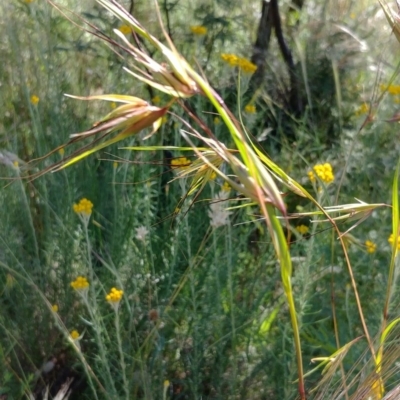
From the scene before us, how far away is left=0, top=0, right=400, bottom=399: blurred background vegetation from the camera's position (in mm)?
1615

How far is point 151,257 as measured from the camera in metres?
1.73

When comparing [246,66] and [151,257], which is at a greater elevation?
[246,66]

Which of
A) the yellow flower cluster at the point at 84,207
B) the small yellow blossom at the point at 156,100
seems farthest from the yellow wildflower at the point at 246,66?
the yellow flower cluster at the point at 84,207

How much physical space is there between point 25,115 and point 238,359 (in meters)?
1.22

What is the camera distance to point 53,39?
2.40 metres

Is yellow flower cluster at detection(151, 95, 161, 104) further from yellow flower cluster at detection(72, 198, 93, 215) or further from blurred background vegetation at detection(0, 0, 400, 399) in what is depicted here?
yellow flower cluster at detection(72, 198, 93, 215)

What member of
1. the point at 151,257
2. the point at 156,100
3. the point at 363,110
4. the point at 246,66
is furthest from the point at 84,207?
the point at 363,110

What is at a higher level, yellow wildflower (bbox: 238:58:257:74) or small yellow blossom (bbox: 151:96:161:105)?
yellow wildflower (bbox: 238:58:257:74)

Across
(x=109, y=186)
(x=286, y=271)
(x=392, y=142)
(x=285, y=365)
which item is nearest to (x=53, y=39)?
(x=109, y=186)

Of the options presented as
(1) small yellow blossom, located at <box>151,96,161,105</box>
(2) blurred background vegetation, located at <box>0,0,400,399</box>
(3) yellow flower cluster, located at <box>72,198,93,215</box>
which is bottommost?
(2) blurred background vegetation, located at <box>0,0,400,399</box>

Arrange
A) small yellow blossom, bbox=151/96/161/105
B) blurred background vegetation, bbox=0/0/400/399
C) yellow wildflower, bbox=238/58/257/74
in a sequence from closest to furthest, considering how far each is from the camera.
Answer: blurred background vegetation, bbox=0/0/400/399 → yellow wildflower, bbox=238/58/257/74 → small yellow blossom, bbox=151/96/161/105

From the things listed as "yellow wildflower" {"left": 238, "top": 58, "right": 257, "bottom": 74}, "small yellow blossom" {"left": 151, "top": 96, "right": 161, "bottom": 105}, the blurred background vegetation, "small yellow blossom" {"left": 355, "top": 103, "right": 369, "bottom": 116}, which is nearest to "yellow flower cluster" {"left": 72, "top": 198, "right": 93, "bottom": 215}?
the blurred background vegetation

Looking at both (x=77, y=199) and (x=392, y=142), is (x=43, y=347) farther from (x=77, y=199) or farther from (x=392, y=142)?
(x=392, y=142)

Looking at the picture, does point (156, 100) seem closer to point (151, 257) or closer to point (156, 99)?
point (156, 99)
